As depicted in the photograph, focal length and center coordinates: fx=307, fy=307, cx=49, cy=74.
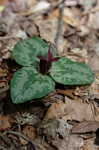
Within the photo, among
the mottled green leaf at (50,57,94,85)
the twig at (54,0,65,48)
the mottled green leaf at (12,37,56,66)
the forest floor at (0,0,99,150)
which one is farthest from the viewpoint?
the twig at (54,0,65,48)

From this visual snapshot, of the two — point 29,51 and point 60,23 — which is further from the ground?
point 60,23

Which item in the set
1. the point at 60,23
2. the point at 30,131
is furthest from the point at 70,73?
the point at 60,23

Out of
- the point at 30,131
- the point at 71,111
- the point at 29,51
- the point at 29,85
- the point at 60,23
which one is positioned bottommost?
the point at 30,131

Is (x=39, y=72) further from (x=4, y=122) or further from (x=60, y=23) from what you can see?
(x=60, y=23)

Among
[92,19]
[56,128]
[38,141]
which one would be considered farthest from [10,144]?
[92,19]

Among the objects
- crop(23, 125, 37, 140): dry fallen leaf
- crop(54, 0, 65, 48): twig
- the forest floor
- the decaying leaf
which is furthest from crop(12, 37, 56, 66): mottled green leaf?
the decaying leaf

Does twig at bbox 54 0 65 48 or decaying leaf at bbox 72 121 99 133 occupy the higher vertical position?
twig at bbox 54 0 65 48

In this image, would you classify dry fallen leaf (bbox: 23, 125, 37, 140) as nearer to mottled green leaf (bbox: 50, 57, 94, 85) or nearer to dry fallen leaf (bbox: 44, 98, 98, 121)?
dry fallen leaf (bbox: 44, 98, 98, 121)
